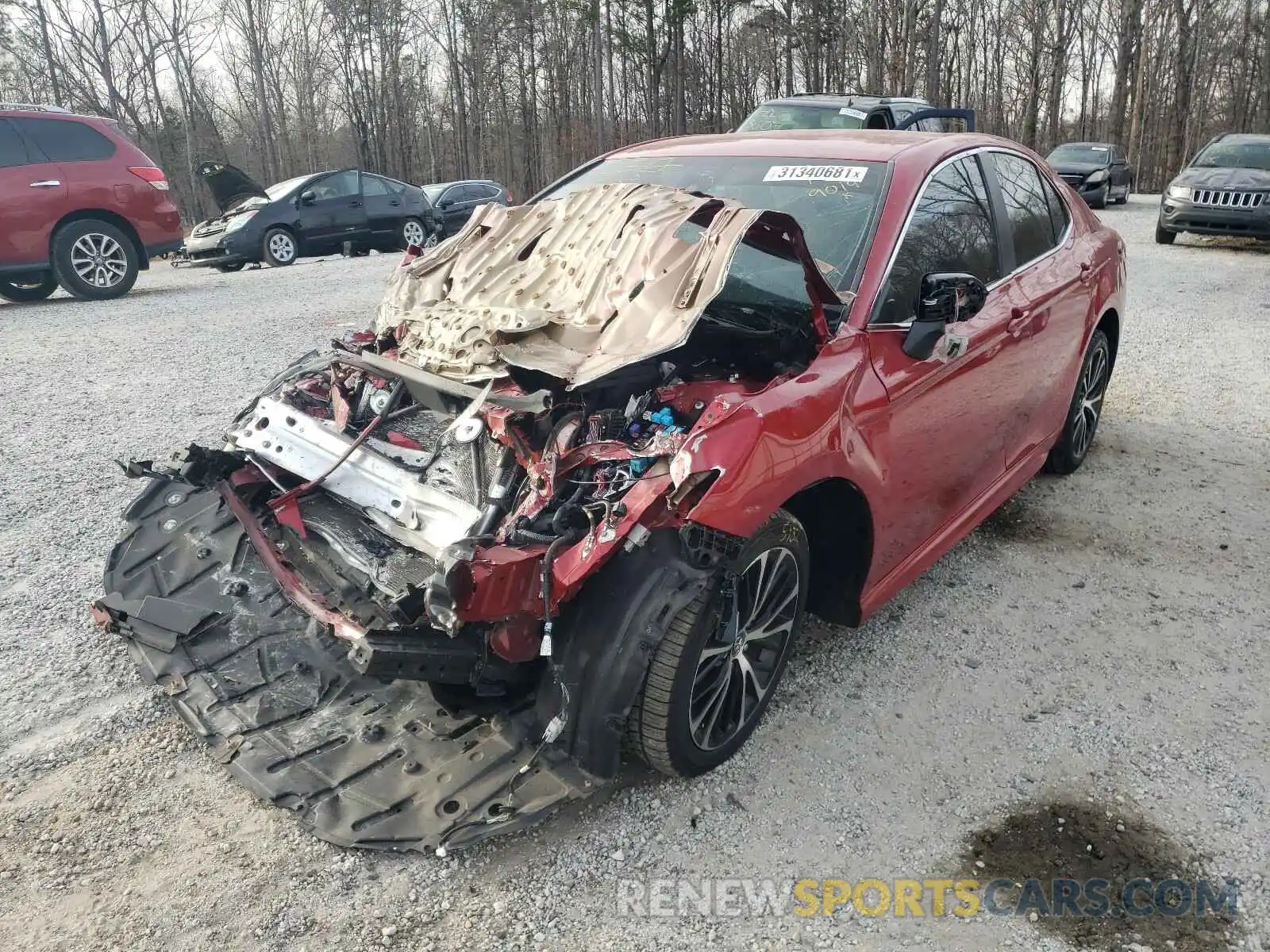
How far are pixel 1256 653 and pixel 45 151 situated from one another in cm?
1116

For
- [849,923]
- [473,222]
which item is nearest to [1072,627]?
[849,923]

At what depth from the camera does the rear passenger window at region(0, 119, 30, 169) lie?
357 inches

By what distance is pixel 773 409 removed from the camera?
249cm

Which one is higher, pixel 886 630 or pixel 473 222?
pixel 473 222

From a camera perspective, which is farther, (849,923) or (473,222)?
(473,222)

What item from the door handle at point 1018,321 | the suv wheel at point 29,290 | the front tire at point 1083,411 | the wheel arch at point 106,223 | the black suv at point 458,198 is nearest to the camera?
the door handle at point 1018,321

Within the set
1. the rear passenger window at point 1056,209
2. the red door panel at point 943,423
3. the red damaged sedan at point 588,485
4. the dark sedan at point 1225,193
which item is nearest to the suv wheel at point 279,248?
the red damaged sedan at point 588,485

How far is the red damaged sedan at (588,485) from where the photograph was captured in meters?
2.34

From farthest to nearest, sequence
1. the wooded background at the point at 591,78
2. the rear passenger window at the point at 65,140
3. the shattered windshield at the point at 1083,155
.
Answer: the wooded background at the point at 591,78
the shattered windshield at the point at 1083,155
the rear passenger window at the point at 65,140

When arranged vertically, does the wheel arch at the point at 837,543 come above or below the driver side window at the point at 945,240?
below

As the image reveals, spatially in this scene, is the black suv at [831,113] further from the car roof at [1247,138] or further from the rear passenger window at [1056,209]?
the rear passenger window at [1056,209]

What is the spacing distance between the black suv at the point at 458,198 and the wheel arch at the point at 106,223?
7042mm

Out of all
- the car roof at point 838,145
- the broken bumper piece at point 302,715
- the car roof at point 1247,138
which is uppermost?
the car roof at point 1247,138

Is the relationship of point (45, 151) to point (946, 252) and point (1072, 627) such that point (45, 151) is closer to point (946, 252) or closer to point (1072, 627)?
point (946, 252)
